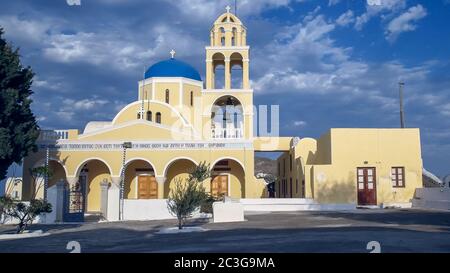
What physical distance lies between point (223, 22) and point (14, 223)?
1634 cm

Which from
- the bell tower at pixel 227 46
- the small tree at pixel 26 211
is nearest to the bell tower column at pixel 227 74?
the bell tower at pixel 227 46

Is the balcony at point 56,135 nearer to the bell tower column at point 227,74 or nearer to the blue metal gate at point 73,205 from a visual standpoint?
the blue metal gate at point 73,205

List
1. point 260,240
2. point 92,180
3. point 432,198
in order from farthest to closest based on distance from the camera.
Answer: point 92,180 < point 432,198 < point 260,240

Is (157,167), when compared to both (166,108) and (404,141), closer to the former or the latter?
(166,108)

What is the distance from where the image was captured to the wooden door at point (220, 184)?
2820 cm

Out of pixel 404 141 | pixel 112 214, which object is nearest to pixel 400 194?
pixel 404 141

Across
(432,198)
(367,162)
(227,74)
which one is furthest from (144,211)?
(432,198)

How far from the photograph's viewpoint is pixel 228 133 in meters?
27.6

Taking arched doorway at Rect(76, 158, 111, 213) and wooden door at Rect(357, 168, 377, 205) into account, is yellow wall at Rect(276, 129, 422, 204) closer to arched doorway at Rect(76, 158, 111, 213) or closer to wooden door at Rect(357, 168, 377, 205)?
wooden door at Rect(357, 168, 377, 205)

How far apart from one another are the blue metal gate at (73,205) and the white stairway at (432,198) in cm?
1605

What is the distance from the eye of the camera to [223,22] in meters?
29.0

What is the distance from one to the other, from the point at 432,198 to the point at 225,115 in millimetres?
13273

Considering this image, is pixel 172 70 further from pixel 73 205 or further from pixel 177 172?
pixel 73 205

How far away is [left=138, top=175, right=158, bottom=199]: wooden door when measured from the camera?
27859mm
